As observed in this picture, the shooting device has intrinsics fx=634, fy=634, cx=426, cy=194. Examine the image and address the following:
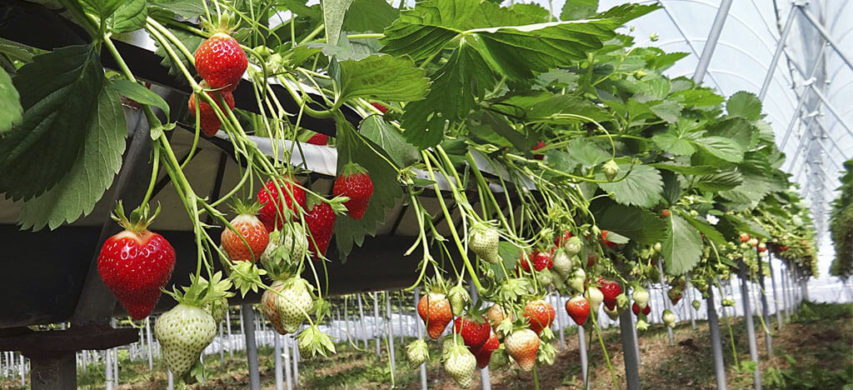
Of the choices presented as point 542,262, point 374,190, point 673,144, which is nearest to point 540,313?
point 542,262

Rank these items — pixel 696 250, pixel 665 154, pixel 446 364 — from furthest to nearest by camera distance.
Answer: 1. pixel 665 154
2. pixel 696 250
3. pixel 446 364

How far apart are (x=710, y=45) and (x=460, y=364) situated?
7.06ft

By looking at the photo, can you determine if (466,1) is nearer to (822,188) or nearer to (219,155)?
(219,155)

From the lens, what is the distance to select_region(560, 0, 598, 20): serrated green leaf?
1.06 meters

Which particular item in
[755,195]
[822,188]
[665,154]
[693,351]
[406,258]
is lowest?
[693,351]

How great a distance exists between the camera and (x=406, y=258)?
4.04 feet

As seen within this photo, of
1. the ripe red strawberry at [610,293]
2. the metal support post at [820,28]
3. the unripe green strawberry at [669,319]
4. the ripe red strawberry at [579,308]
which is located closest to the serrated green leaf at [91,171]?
the ripe red strawberry at [579,308]

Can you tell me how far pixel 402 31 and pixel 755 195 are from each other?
1.66 metres

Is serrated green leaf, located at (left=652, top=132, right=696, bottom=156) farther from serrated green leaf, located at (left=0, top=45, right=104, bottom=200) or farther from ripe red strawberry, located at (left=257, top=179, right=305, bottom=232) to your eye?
serrated green leaf, located at (left=0, top=45, right=104, bottom=200)

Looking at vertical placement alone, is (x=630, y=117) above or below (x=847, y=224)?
above

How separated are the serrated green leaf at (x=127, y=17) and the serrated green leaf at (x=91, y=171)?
0.03 meters

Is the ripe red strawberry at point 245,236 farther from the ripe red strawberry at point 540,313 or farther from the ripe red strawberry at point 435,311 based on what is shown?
the ripe red strawberry at point 540,313

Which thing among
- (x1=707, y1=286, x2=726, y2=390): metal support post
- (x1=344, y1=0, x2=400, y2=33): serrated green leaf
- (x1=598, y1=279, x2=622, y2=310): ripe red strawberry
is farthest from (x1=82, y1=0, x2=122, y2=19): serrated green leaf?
(x1=707, y1=286, x2=726, y2=390): metal support post

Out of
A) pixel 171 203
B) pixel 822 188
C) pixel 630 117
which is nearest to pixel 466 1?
pixel 171 203
